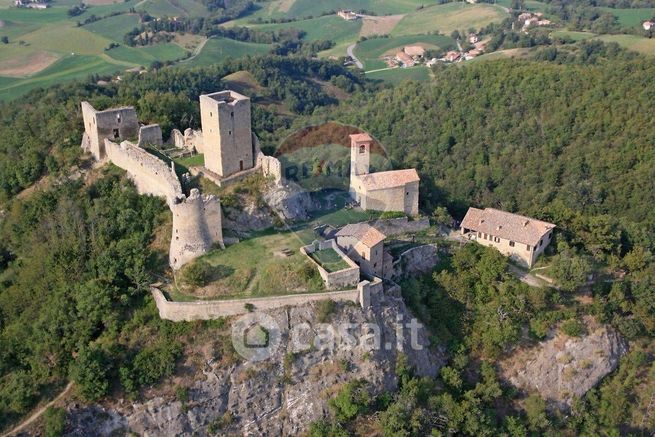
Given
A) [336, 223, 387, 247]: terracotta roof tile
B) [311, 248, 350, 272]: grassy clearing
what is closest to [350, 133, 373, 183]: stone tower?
[336, 223, 387, 247]: terracotta roof tile

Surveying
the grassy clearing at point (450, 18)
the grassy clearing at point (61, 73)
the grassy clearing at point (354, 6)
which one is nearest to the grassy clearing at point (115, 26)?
the grassy clearing at point (61, 73)

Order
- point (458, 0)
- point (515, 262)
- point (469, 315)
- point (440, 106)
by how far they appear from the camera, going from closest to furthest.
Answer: point (469, 315) < point (515, 262) < point (440, 106) < point (458, 0)

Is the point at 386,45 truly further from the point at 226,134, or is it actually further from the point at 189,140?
the point at 226,134

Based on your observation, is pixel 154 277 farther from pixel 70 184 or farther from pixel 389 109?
pixel 389 109

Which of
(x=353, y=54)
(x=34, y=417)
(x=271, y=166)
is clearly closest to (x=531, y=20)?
(x=353, y=54)

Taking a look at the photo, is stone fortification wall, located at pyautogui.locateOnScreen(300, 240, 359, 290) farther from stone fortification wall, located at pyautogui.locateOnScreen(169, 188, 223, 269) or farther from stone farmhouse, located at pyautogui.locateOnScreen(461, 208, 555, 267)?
stone farmhouse, located at pyautogui.locateOnScreen(461, 208, 555, 267)

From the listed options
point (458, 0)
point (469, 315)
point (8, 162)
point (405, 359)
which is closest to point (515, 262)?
point (469, 315)
